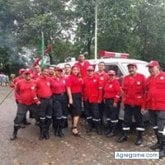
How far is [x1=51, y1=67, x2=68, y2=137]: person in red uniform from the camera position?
1022 cm

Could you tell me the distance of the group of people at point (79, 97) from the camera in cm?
925

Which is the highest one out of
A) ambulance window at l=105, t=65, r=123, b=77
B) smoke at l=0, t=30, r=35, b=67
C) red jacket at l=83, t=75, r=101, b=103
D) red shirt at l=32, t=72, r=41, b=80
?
ambulance window at l=105, t=65, r=123, b=77

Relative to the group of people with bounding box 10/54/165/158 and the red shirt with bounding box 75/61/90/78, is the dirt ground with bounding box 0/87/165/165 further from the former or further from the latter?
the red shirt with bounding box 75/61/90/78

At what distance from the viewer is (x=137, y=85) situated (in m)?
9.15

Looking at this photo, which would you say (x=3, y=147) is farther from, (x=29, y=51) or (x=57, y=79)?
(x=29, y=51)

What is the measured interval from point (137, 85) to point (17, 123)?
3100mm

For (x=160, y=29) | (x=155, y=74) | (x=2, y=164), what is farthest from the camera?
(x=160, y=29)

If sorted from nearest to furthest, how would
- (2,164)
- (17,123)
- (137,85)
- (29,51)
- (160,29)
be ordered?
(2,164) < (137,85) < (17,123) < (160,29) < (29,51)

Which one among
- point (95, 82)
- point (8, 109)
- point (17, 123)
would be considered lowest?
point (8, 109)

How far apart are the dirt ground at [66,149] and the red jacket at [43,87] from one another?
1114 mm

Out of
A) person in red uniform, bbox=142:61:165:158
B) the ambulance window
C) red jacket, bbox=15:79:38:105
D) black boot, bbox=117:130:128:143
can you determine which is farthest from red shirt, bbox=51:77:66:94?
person in red uniform, bbox=142:61:165:158

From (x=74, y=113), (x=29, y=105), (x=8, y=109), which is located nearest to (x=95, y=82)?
(x=74, y=113)

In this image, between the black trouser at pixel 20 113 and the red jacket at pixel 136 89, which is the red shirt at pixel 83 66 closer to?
the black trouser at pixel 20 113

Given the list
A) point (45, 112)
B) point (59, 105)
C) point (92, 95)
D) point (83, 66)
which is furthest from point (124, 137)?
point (83, 66)
